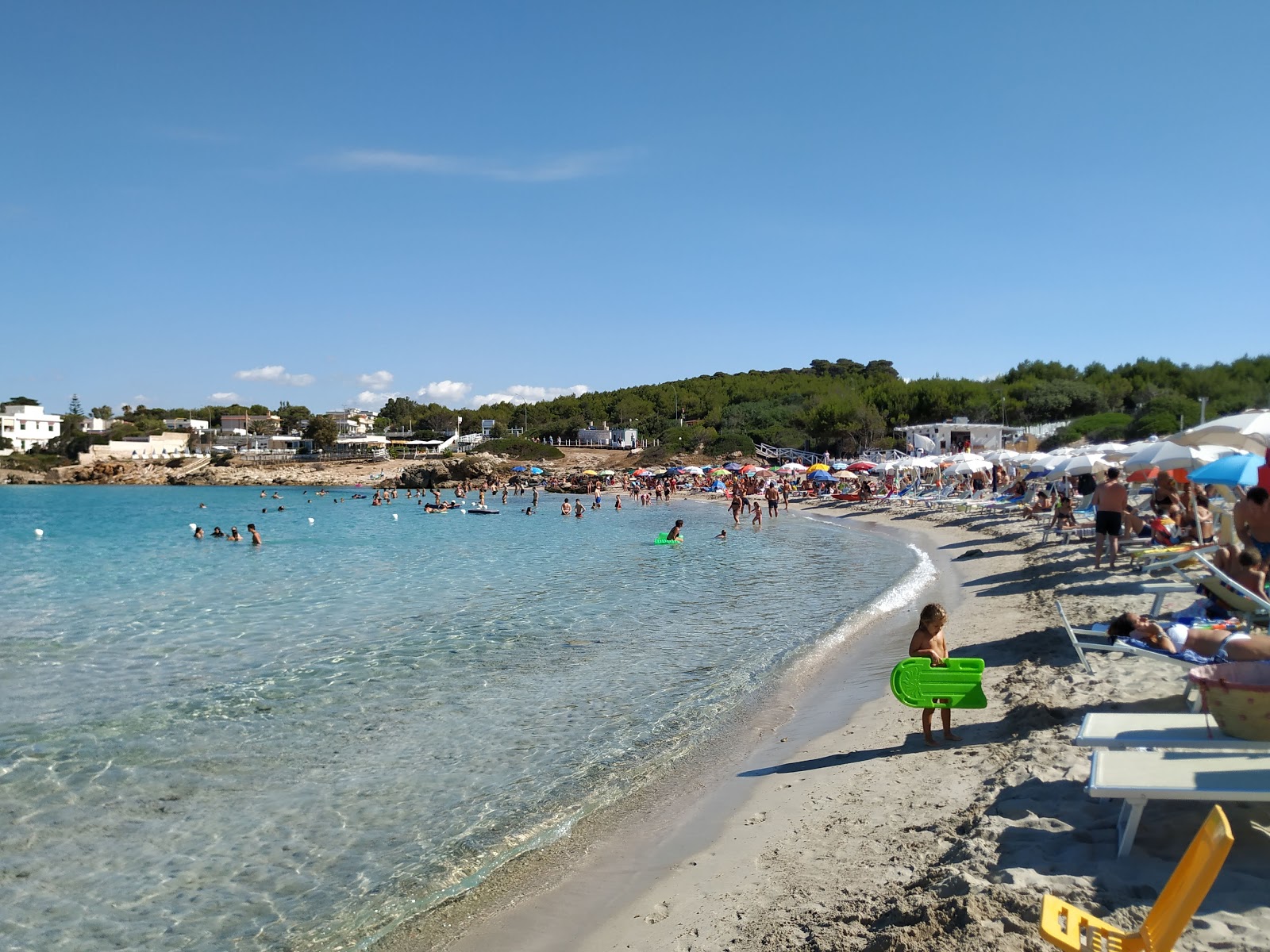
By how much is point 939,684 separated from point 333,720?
5.60 metres

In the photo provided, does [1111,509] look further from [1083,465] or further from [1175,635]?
[1175,635]

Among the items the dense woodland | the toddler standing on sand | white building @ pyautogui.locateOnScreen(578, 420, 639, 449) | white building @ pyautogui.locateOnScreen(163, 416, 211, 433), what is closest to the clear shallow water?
the toddler standing on sand

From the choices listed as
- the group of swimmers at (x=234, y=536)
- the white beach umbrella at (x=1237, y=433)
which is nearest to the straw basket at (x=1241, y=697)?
the white beach umbrella at (x=1237, y=433)

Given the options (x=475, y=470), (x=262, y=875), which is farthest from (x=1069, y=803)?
(x=475, y=470)

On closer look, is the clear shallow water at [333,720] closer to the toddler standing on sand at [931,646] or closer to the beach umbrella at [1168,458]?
the toddler standing on sand at [931,646]

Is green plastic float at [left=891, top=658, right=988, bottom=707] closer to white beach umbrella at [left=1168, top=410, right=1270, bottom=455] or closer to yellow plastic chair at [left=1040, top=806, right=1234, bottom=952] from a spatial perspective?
yellow plastic chair at [left=1040, top=806, right=1234, bottom=952]

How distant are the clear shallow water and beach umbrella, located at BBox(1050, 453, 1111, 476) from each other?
3.84 m

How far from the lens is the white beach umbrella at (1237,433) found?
30.8 ft

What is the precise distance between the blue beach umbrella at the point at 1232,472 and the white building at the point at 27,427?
112782 millimetres

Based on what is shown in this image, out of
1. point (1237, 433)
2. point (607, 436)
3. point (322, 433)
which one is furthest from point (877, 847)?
point (322, 433)

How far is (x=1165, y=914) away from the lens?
2.63m

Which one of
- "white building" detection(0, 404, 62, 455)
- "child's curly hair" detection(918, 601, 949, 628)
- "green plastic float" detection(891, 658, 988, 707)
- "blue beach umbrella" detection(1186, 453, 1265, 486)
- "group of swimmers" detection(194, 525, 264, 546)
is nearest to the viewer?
"green plastic float" detection(891, 658, 988, 707)

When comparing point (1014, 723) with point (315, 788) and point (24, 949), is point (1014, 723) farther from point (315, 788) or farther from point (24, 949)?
point (24, 949)

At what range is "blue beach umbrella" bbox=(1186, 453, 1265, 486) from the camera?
31.1ft
